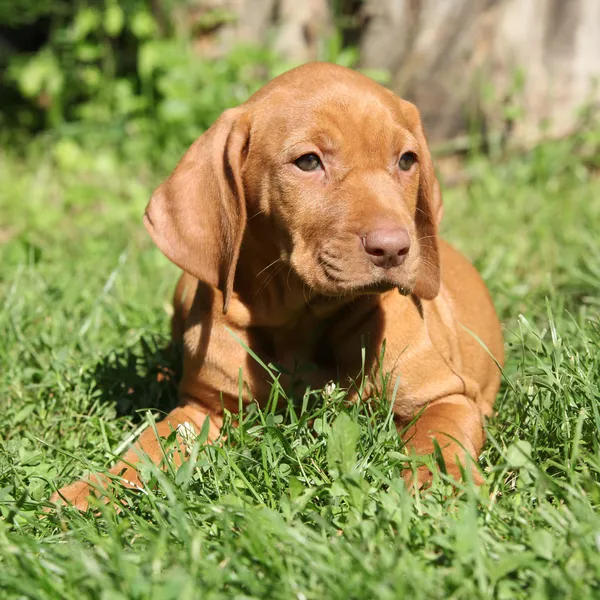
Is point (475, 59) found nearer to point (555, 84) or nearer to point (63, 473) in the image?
point (555, 84)

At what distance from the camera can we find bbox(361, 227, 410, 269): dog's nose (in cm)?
295

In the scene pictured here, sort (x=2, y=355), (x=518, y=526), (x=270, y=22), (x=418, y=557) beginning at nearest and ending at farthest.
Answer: (x=418, y=557)
(x=518, y=526)
(x=2, y=355)
(x=270, y=22)

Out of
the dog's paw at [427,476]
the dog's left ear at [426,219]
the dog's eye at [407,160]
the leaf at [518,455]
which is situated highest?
the dog's eye at [407,160]

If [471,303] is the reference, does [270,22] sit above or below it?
above

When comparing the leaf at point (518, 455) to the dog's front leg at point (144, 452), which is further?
the dog's front leg at point (144, 452)

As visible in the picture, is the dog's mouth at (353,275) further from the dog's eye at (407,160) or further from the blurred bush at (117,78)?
the blurred bush at (117,78)

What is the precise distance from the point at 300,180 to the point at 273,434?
0.93 metres

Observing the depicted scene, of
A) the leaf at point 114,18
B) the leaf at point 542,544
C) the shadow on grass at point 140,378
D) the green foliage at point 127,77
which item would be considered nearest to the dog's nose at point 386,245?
the leaf at point 542,544

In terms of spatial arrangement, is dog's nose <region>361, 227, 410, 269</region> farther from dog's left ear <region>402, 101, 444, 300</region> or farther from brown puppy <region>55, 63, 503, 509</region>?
dog's left ear <region>402, 101, 444, 300</region>

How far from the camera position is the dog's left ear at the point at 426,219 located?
362 cm

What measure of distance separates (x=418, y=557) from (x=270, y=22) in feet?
20.4

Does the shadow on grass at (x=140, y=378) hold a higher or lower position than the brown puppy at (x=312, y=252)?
lower

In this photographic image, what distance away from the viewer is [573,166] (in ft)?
23.3

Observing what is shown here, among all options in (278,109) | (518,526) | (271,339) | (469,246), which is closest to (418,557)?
(518,526)
